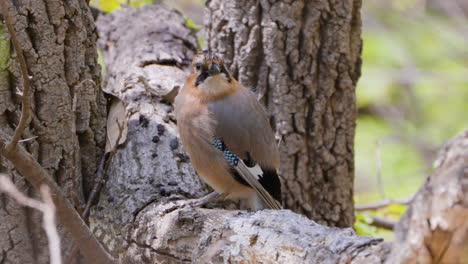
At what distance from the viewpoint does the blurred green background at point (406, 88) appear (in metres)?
9.07

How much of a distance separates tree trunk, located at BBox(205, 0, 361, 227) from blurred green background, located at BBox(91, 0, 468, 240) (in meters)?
4.22

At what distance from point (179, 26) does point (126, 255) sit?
2.25 m

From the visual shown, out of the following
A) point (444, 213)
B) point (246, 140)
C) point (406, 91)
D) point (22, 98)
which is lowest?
point (444, 213)

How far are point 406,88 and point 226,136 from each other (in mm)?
6575

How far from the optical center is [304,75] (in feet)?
13.4

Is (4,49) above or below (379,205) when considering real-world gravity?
above

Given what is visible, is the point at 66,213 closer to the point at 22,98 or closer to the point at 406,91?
the point at 22,98

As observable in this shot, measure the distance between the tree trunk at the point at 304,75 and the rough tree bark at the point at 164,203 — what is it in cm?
53

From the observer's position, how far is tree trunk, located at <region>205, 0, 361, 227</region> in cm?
406

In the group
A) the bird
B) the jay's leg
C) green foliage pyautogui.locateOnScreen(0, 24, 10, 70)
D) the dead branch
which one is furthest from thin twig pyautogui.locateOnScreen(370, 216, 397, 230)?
green foliage pyautogui.locateOnScreen(0, 24, 10, 70)

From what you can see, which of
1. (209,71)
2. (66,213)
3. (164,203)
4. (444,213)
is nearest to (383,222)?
(209,71)

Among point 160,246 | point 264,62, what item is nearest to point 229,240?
point 160,246

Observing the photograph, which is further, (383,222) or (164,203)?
(383,222)

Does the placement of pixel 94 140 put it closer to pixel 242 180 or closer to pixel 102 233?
pixel 102 233
